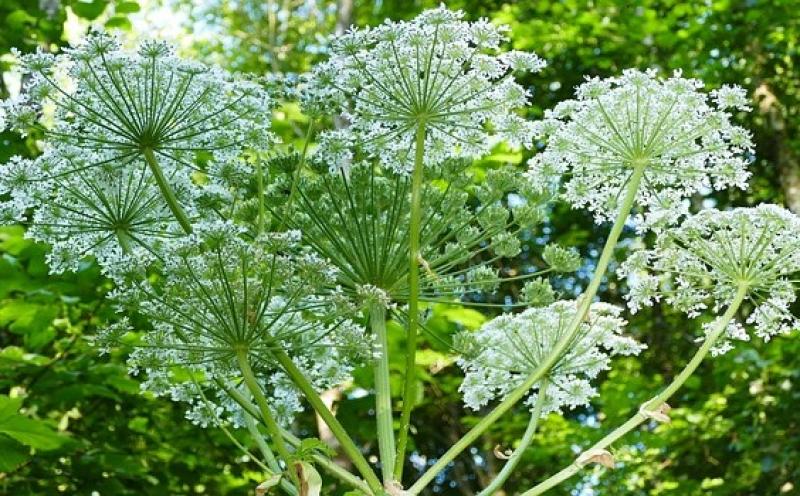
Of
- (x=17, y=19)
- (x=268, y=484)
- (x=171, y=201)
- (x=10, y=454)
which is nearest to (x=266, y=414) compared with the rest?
(x=268, y=484)

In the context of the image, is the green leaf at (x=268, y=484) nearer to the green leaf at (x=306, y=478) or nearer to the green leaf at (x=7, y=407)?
the green leaf at (x=306, y=478)

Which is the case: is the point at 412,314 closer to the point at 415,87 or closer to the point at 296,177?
the point at 296,177

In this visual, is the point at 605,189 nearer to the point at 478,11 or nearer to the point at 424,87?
the point at 424,87

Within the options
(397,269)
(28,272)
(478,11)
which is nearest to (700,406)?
(478,11)

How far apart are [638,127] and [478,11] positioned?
45.3 feet

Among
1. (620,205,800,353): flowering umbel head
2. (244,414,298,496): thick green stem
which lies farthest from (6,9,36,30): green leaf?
(620,205,800,353): flowering umbel head

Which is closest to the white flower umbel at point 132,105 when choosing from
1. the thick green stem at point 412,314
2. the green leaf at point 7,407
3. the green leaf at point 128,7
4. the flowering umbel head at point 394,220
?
the flowering umbel head at point 394,220

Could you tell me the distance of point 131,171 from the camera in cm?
340

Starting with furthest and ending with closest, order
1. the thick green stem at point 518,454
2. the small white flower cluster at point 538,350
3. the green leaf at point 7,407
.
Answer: the green leaf at point 7,407 → the small white flower cluster at point 538,350 → the thick green stem at point 518,454

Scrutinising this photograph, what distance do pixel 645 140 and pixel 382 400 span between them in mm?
1248

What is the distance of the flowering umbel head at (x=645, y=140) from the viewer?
340 centimetres

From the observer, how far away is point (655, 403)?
9.82 feet

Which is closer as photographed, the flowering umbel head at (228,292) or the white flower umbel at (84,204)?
the flowering umbel head at (228,292)

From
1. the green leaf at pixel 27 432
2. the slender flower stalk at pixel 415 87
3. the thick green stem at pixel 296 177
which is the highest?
the slender flower stalk at pixel 415 87
